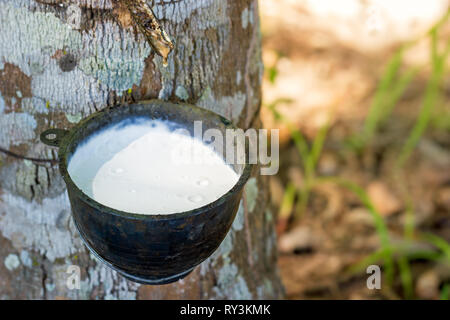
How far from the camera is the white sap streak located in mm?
1494

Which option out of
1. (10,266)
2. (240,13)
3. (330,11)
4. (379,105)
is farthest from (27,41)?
(330,11)

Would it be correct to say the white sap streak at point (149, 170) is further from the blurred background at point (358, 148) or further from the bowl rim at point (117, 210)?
the blurred background at point (358, 148)

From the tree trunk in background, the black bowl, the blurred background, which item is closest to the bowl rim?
the black bowl

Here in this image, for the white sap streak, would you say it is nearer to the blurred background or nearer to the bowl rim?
the bowl rim

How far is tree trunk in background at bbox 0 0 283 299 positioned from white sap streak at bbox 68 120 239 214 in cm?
13

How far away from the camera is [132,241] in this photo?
1416 mm

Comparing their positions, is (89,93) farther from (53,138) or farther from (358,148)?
(358,148)

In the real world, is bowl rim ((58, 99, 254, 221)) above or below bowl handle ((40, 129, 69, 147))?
below

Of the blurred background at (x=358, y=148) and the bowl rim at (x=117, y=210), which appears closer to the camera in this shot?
the bowl rim at (x=117, y=210)

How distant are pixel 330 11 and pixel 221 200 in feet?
9.49

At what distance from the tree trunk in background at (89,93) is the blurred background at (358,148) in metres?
0.63

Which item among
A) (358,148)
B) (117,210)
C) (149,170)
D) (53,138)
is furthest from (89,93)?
(358,148)

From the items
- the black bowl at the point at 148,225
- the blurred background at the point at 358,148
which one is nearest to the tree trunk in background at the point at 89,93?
the black bowl at the point at 148,225

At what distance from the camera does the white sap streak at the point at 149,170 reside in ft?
4.90
